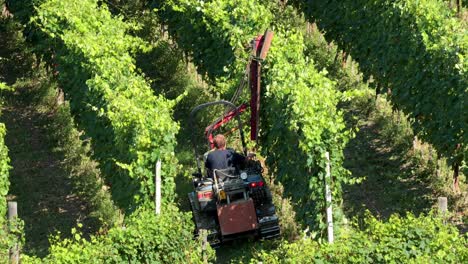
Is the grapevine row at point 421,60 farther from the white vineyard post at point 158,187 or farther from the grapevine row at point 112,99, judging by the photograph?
the white vineyard post at point 158,187

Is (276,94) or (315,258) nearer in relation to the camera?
(315,258)

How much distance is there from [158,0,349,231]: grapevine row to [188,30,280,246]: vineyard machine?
49cm

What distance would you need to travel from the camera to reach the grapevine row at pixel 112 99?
58.3 feet

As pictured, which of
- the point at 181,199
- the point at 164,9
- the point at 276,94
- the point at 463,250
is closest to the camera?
the point at 463,250

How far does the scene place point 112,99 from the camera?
1875 centimetres

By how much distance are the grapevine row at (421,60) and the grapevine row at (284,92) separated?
189 cm

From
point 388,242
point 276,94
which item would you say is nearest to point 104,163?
point 276,94

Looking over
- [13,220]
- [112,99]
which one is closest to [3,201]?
[13,220]

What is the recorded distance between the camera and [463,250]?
45.4 feet

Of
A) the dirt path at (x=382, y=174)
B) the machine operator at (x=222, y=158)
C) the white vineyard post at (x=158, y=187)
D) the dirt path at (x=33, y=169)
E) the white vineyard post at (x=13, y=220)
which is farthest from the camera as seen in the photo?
the dirt path at (x=33, y=169)

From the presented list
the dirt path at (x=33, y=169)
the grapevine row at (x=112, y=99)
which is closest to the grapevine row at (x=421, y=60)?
the grapevine row at (x=112, y=99)

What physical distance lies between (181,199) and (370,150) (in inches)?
168

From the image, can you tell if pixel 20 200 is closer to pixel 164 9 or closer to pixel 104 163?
pixel 104 163

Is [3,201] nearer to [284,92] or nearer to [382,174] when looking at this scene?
[284,92]
